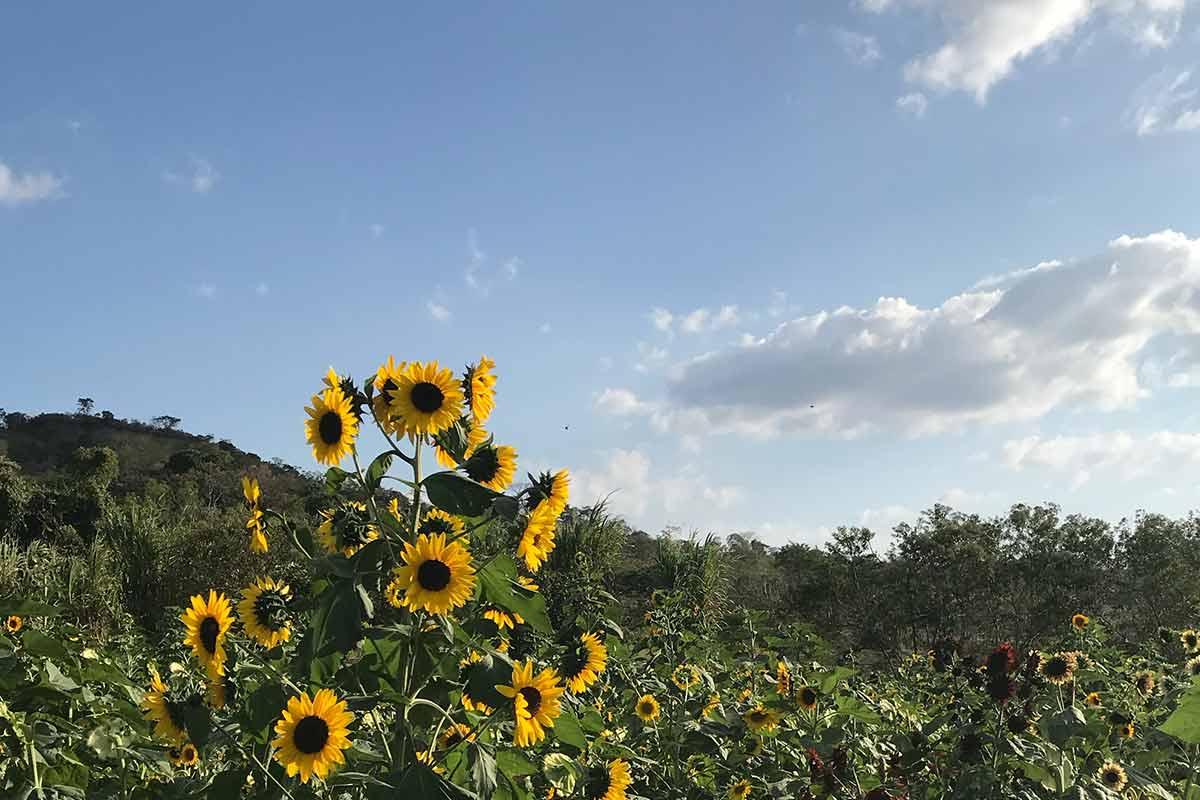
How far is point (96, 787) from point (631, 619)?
10964 mm

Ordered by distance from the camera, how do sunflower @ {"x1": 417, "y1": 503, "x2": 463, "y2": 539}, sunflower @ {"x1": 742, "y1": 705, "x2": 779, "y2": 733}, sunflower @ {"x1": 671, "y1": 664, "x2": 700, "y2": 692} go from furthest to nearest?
sunflower @ {"x1": 671, "y1": 664, "x2": 700, "y2": 692} → sunflower @ {"x1": 742, "y1": 705, "x2": 779, "y2": 733} → sunflower @ {"x1": 417, "y1": 503, "x2": 463, "y2": 539}

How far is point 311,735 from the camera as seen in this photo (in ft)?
6.07

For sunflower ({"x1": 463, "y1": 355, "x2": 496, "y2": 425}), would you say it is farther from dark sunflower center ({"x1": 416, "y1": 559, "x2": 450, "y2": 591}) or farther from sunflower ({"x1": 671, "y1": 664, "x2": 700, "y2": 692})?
sunflower ({"x1": 671, "y1": 664, "x2": 700, "y2": 692})

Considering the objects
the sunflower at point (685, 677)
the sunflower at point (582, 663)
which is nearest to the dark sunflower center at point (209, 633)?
the sunflower at point (582, 663)

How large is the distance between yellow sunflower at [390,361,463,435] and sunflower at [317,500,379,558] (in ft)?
0.79

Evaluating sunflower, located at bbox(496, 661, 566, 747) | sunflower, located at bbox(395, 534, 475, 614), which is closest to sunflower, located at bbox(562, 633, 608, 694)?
sunflower, located at bbox(496, 661, 566, 747)

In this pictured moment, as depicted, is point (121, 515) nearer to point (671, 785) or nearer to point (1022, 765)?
point (671, 785)

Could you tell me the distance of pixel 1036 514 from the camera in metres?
17.0

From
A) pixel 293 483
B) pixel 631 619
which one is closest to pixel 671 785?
pixel 631 619

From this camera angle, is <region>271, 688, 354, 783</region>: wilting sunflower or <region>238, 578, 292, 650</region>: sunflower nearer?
<region>271, 688, 354, 783</region>: wilting sunflower

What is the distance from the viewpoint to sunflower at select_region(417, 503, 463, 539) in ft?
6.90

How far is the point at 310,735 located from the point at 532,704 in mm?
501

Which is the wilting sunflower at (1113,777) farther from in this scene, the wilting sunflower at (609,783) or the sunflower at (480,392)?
the sunflower at (480,392)

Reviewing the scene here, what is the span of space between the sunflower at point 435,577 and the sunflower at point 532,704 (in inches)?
10.5
